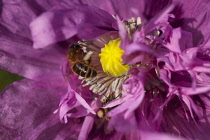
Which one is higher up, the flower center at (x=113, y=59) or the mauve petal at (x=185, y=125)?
the flower center at (x=113, y=59)

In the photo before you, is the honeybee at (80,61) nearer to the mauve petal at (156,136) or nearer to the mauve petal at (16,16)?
the mauve petal at (16,16)

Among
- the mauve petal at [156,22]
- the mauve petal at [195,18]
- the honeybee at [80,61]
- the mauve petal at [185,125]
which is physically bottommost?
the mauve petal at [185,125]

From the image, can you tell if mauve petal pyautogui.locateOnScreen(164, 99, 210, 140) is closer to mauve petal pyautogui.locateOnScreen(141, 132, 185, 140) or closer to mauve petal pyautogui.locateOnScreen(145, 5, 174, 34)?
mauve petal pyautogui.locateOnScreen(141, 132, 185, 140)

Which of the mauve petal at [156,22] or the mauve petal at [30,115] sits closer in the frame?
the mauve petal at [156,22]

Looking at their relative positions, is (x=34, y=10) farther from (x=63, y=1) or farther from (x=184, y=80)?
(x=184, y=80)

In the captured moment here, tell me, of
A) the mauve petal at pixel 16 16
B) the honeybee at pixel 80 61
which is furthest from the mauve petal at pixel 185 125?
the mauve petal at pixel 16 16

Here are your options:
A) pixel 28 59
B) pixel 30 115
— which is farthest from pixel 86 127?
pixel 28 59

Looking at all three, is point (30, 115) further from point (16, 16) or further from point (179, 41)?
point (179, 41)
